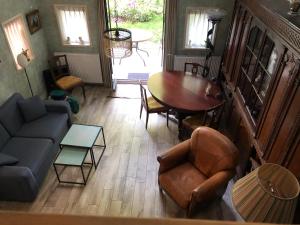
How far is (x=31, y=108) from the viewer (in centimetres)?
402

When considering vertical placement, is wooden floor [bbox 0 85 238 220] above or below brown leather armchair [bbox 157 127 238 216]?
below

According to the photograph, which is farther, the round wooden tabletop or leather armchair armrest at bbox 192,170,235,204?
the round wooden tabletop

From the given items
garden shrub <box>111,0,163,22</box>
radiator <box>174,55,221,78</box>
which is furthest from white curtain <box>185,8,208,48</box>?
garden shrub <box>111,0,163,22</box>

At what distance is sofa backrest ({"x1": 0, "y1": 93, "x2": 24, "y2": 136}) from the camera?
3.69 meters

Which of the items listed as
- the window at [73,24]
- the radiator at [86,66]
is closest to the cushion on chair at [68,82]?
the radiator at [86,66]

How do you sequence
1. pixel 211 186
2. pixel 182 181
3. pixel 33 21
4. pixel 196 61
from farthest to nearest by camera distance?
pixel 196 61 < pixel 33 21 < pixel 182 181 < pixel 211 186

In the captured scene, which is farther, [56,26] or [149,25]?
[149,25]

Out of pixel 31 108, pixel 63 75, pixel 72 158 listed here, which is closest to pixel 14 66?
pixel 31 108

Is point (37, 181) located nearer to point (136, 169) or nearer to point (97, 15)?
point (136, 169)

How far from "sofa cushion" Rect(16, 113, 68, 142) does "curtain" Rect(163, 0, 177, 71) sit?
2460 mm

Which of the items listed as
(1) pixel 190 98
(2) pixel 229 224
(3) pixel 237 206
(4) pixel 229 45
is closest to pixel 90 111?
(1) pixel 190 98

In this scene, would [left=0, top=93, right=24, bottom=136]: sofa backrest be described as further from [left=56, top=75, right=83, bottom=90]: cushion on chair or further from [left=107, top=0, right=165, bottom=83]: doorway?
[left=107, top=0, right=165, bottom=83]: doorway

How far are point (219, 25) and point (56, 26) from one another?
3434 mm

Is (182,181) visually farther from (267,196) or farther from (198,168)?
(267,196)
